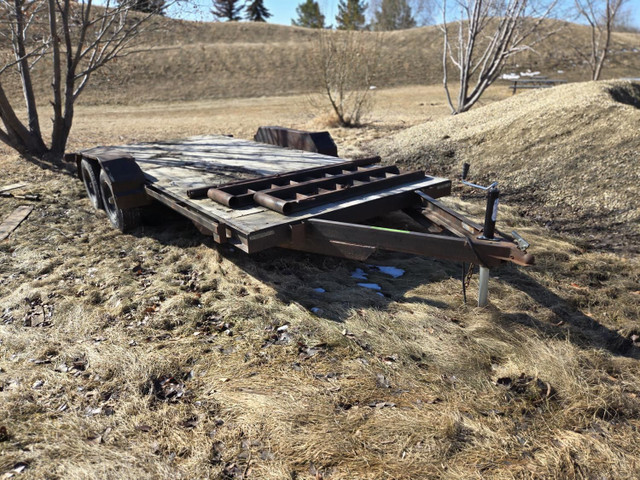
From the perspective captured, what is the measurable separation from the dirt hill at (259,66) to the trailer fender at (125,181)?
71.9ft

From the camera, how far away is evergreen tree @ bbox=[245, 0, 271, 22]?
58438 millimetres

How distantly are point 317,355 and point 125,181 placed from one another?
10.2 feet

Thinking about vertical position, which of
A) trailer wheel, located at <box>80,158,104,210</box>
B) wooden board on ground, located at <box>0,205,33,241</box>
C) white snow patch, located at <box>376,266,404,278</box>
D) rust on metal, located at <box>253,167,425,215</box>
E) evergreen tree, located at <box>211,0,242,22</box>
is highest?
evergreen tree, located at <box>211,0,242,22</box>

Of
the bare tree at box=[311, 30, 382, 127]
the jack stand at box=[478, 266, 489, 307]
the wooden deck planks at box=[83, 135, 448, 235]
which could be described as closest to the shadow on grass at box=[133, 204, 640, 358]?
the jack stand at box=[478, 266, 489, 307]

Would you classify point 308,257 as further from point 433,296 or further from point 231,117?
point 231,117

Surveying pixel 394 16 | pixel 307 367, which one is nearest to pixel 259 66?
pixel 307 367

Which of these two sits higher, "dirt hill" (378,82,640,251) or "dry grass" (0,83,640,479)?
"dirt hill" (378,82,640,251)

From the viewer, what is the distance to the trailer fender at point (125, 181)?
5.02 metres

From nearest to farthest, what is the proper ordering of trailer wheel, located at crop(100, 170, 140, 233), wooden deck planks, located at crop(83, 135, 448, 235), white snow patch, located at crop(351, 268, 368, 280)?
wooden deck planks, located at crop(83, 135, 448, 235)
white snow patch, located at crop(351, 268, 368, 280)
trailer wheel, located at crop(100, 170, 140, 233)

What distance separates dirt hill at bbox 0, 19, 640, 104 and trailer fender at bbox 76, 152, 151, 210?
2191 cm

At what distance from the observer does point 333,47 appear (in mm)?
13242

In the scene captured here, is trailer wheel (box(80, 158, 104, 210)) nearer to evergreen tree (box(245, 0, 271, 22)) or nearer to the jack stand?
the jack stand

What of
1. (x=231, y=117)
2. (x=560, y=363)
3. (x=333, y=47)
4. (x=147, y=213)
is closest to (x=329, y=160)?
(x=147, y=213)

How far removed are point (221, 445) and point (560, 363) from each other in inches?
83.7
